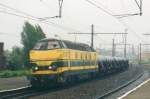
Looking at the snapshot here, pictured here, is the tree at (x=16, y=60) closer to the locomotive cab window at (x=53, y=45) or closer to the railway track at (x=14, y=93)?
the locomotive cab window at (x=53, y=45)

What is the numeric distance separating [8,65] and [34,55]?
3645 centimetres

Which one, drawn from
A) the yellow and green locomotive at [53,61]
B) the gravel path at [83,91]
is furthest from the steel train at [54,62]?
the gravel path at [83,91]

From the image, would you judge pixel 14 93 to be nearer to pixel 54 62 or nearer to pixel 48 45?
pixel 54 62

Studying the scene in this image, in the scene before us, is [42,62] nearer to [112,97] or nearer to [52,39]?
[52,39]

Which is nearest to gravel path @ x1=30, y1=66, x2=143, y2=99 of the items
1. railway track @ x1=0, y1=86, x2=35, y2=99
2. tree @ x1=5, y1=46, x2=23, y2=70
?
railway track @ x1=0, y1=86, x2=35, y2=99

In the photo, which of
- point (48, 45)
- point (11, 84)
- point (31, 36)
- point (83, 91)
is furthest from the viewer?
point (31, 36)

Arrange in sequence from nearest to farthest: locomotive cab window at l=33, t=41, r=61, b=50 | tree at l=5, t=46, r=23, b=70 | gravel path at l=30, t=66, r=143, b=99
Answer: gravel path at l=30, t=66, r=143, b=99
locomotive cab window at l=33, t=41, r=61, b=50
tree at l=5, t=46, r=23, b=70

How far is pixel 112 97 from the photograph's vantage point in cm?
2166

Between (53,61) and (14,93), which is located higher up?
(53,61)

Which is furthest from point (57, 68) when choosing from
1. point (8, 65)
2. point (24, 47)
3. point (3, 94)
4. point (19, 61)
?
point (24, 47)

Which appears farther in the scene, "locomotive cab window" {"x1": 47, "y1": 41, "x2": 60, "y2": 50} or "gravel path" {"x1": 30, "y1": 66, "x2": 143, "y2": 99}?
"locomotive cab window" {"x1": 47, "y1": 41, "x2": 60, "y2": 50}

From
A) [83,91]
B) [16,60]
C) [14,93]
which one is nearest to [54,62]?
[83,91]

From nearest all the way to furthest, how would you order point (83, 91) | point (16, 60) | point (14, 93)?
point (14, 93) < point (83, 91) < point (16, 60)

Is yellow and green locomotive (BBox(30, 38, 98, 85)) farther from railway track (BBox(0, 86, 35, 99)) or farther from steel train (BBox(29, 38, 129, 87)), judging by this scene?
railway track (BBox(0, 86, 35, 99))
